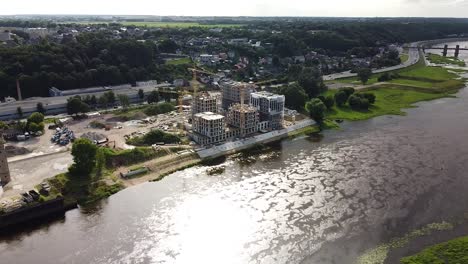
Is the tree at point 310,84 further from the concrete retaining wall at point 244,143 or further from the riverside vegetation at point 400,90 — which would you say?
the concrete retaining wall at point 244,143

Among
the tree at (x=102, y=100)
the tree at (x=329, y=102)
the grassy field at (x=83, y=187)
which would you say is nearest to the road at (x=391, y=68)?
the tree at (x=329, y=102)

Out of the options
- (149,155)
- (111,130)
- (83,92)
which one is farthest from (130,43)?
(149,155)

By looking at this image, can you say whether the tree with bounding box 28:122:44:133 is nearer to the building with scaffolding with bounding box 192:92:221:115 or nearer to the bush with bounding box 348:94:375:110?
the building with scaffolding with bounding box 192:92:221:115

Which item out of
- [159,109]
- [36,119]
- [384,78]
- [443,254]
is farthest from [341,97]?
[36,119]

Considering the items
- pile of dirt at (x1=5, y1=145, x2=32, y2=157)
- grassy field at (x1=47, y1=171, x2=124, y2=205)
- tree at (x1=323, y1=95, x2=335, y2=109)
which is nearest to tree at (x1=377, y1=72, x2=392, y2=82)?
tree at (x1=323, y1=95, x2=335, y2=109)

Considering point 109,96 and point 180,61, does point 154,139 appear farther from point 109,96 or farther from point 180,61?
point 180,61

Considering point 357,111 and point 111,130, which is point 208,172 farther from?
point 357,111
